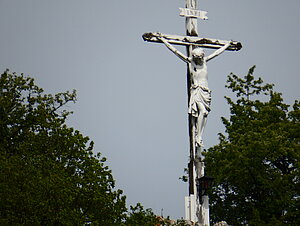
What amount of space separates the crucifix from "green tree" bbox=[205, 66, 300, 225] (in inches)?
373

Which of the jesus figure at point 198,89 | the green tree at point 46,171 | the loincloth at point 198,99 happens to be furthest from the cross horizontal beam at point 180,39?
the green tree at point 46,171

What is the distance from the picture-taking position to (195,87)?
13977 mm

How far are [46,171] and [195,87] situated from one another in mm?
6963

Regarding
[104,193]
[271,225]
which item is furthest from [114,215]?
[271,225]

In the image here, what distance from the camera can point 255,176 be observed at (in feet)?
78.9

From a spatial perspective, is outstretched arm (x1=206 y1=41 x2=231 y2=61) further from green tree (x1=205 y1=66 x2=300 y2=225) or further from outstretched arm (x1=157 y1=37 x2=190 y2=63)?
green tree (x1=205 y1=66 x2=300 y2=225)

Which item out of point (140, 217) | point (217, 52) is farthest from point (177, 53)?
point (140, 217)

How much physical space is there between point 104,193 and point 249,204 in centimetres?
645

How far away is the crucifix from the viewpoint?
13164 millimetres

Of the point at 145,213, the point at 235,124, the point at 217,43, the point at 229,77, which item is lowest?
the point at 145,213

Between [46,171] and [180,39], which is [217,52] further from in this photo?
[46,171]

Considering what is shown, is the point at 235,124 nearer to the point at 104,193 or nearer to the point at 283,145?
the point at 283,145

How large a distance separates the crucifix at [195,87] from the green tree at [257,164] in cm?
946

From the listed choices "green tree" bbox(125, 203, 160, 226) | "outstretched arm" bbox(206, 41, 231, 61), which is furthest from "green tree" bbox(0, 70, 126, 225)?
"outstretched arm" bbox(206, 41, 231, 61)
